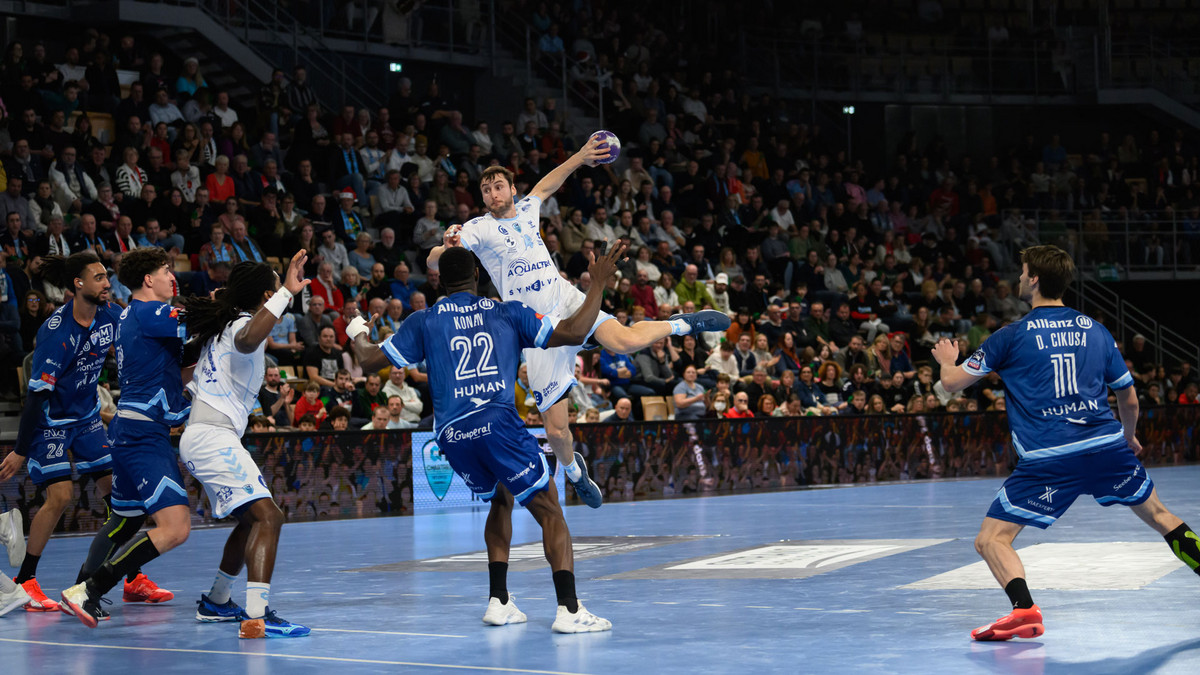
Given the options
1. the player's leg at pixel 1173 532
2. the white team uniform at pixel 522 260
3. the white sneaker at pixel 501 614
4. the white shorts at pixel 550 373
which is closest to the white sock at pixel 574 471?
the white shorts at pixel 550 373

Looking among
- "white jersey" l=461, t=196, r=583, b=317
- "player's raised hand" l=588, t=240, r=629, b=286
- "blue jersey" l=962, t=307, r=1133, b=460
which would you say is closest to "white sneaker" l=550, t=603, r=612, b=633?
"player's raised hand" l=588, t=240, r=629, b=286

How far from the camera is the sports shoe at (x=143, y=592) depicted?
27.9ft

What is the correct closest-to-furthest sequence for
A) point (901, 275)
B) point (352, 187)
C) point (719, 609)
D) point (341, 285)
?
point (719, 609) → point (341, 285) → point (352, 187) → point (901, 275)

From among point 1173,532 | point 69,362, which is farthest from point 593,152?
point 1173,532

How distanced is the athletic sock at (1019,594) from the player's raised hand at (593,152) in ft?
13.7

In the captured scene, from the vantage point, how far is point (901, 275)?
23875mm

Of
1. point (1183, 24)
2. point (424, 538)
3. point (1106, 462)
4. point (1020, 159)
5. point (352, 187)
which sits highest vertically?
point (1183, 24)

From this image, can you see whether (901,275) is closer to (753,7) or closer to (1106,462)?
(753,7)

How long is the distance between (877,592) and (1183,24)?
26903 mm

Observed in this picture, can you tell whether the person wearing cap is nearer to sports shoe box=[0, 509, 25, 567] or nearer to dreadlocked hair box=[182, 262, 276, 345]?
sports shoe box=[0, 509, 25, 567]

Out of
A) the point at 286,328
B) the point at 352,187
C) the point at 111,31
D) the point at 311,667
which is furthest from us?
the point at 111,31

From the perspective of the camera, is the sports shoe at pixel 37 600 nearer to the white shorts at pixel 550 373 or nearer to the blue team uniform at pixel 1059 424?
the white shorts at pixel 550 373

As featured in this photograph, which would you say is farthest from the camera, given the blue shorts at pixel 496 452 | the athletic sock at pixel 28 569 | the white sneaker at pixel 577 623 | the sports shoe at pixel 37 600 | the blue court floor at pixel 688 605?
the athletic sock at pixel 28 569

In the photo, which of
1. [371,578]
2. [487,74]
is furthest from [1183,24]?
[371,578]
